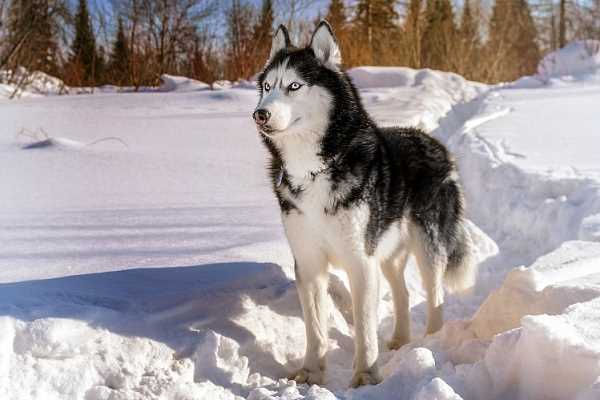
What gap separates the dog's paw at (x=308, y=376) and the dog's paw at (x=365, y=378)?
5.2 inches

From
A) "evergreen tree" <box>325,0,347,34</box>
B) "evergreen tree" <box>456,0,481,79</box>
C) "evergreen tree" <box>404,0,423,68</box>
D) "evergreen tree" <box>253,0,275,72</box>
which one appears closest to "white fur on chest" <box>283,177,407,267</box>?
"evergreen tree" <box>253,0,275,72</box>

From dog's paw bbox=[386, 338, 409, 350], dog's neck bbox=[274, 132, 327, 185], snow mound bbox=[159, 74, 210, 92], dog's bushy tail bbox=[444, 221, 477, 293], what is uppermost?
snow mound bbox=[159, 74, 210, 92]

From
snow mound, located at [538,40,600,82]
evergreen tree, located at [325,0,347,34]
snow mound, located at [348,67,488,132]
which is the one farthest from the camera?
snow mound, located at [538,40,600,82]

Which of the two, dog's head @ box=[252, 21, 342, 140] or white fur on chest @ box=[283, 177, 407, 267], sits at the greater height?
dog's head @ box=[252, 21, 342, 140]

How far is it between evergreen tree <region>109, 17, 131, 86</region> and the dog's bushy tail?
6.89 meters

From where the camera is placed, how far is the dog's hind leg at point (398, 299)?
273cm

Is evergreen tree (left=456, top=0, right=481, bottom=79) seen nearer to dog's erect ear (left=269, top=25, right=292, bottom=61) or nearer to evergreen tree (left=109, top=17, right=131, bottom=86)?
evergreen tree (left=109, top=17, right=131, bottom=86)

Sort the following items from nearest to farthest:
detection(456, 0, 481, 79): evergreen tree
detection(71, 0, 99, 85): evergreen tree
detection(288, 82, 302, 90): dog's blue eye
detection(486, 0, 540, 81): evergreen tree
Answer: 1. detection(288, 82, 302, 90): dog's blue eye
2. detection(71, 0, 99, 85): evergreen tree
3. detection(456, 0, 481, 79): evergreen tree
4. detection(486, 0, 540, 81): evergreen tree

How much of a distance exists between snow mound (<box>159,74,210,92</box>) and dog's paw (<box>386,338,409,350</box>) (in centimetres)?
657

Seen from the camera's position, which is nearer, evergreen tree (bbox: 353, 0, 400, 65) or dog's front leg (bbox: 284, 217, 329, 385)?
dog's front leg (bbox: 284, 217, 329, 385)

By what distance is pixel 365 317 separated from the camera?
2.23 meters

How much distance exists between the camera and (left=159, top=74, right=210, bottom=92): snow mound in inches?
335

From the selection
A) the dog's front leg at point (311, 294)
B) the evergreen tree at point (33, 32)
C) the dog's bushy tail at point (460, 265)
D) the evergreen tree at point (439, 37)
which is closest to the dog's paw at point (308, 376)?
the dog's front leg at point (311, 294)

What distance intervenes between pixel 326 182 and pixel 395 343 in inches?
39.3
